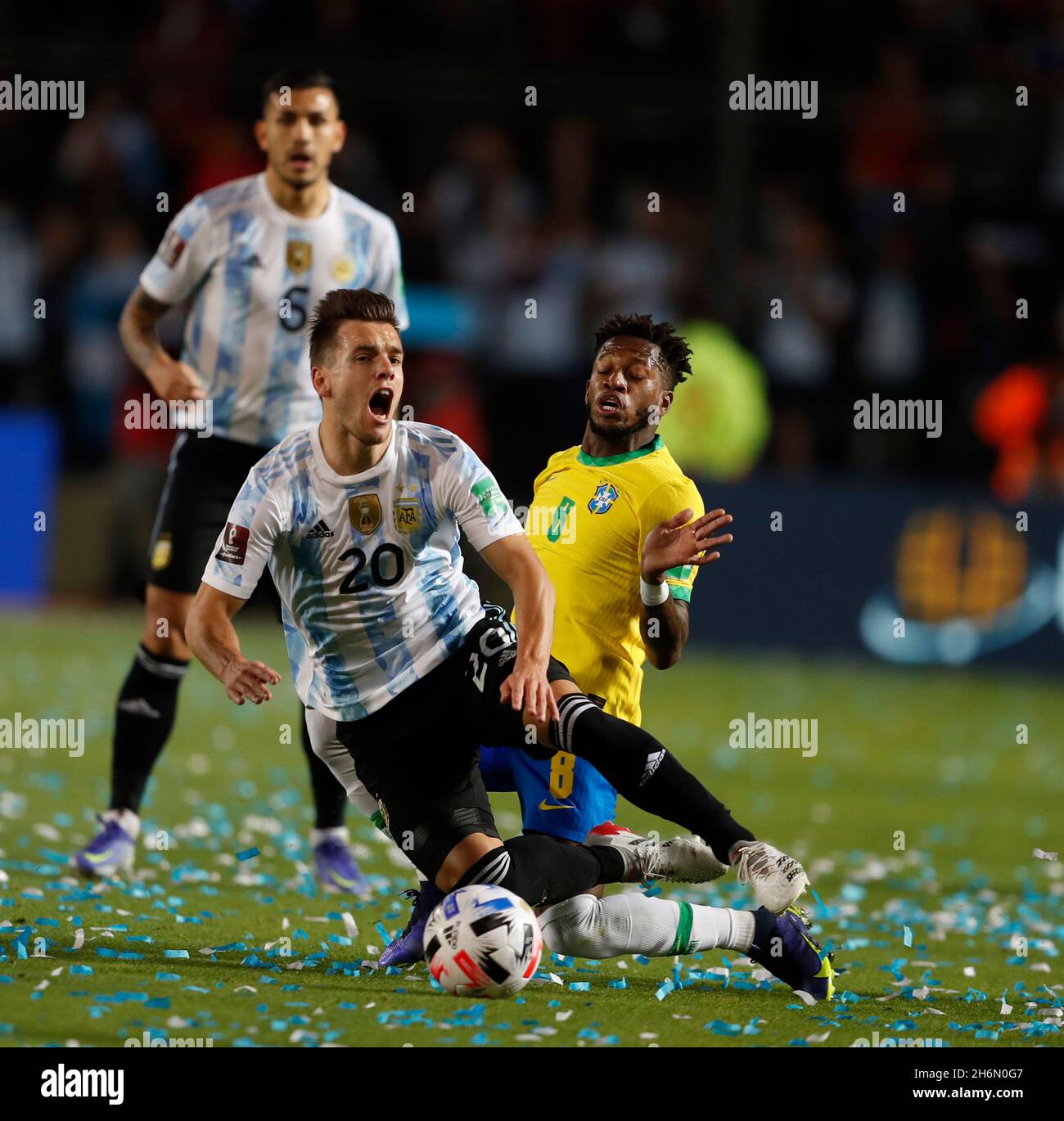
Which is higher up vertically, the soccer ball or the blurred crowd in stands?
the blurred crowd in stands

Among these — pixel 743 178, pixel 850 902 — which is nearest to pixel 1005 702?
pixel 743 178

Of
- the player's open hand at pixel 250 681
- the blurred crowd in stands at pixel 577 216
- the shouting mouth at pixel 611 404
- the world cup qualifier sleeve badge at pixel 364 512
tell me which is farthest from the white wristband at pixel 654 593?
the blurred crowd in stands at pixel 577 216

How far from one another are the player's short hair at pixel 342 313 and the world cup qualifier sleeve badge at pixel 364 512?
1.28ft

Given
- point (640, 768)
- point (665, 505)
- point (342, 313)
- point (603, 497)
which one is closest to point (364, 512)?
point (342, 313)

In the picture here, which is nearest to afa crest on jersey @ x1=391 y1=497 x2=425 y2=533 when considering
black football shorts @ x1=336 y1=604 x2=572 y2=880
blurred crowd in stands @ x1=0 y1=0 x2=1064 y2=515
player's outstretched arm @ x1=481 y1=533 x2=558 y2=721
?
player's outstretched arm @ x1=481 y1=533 x2=558 y2=721

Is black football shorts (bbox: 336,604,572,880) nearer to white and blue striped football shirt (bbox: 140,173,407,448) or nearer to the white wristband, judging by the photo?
the white wristband

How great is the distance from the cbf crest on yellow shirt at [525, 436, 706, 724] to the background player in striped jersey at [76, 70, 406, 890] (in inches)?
61.4

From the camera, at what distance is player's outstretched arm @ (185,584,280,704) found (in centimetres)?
465

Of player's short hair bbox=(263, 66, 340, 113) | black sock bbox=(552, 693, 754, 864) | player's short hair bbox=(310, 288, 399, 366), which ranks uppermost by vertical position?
player's short hair bbox=(263, 66, 340, 113)

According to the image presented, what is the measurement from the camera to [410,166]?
16.3 metres

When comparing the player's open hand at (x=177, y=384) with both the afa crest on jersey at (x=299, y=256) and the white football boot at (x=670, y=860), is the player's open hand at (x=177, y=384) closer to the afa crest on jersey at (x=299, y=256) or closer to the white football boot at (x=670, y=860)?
the afa crest on jersey at (x=299, y=256)

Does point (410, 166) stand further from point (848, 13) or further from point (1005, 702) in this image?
point (1005, 702)

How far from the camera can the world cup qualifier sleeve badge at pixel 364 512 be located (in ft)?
16.8

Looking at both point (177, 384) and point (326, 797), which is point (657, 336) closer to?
point (177, 384)
